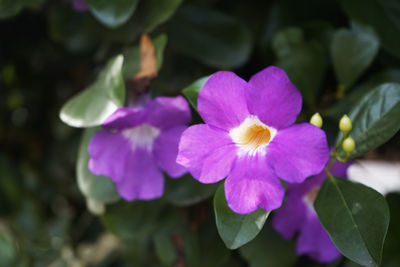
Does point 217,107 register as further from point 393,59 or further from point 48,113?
point 48,113

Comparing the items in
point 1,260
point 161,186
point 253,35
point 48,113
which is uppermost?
point 253,35

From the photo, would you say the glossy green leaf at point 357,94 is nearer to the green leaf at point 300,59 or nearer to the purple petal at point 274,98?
the green leaf at point 300,59

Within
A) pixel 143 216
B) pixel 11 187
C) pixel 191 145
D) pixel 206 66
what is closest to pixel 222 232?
pixel 191 145

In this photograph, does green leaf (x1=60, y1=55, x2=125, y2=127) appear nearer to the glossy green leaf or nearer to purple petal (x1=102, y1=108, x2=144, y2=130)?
purple petal (x1=102, y1=108, x2=144, y2=130)

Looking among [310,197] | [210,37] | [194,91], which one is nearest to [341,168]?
[310,197]

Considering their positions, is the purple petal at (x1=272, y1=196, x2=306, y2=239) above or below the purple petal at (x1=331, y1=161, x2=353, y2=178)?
below

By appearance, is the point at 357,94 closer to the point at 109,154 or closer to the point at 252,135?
the point at 252,135

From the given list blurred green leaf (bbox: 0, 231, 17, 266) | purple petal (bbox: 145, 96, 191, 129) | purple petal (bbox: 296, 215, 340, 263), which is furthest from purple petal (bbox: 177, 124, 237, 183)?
blurred green leaf (bbox: 0, 231, 17, 266)

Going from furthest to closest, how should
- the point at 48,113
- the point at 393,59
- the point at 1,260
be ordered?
the point at 48,113, the point at 1,260, the point at 393,59
